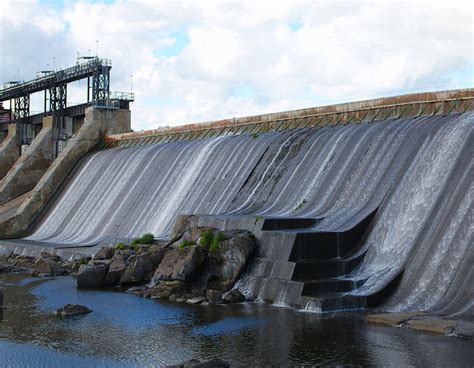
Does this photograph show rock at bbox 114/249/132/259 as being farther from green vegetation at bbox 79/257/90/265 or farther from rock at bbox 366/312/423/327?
rock at bbox 366/312/423/327

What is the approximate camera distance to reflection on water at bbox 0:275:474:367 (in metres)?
19.7

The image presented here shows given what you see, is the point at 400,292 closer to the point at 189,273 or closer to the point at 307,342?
the point at 307,342

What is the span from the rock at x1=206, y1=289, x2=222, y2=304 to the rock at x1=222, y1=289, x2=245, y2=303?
19 centimetres

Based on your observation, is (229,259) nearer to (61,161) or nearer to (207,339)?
(207,339)

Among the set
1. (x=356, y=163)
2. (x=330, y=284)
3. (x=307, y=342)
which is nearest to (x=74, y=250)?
(x=356, y=163)

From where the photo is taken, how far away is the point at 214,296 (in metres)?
28.5

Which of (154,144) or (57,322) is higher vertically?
(154,144)

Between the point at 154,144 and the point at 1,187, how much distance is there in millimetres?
14350

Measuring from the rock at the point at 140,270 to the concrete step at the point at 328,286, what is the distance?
27.4 ft

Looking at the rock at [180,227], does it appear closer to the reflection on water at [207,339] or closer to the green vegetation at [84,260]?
the reflection on water at [207,339]

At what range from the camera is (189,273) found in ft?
99.0

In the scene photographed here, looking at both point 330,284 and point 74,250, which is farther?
point 74,250

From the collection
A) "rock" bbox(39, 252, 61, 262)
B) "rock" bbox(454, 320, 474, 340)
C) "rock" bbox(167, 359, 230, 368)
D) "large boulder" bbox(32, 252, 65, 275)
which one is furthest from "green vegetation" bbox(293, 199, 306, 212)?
"rock" bbox(167, 359, 230, 368)

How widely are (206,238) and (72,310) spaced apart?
21.3ft
